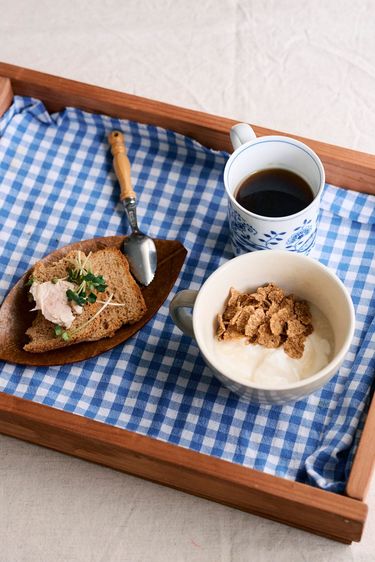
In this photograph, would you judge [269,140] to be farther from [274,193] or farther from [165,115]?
[165,115]

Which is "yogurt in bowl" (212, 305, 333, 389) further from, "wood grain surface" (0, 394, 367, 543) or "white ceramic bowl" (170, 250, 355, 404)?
"wood grain surface" (0, 394, 367, 543)

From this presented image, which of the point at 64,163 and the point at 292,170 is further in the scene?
the point at 64,163

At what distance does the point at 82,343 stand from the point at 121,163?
297mm

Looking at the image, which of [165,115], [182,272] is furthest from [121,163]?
[182,272]

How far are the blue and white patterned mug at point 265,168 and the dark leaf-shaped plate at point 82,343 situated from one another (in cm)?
10

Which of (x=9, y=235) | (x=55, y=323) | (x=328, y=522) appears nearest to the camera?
(x=328, y=522)

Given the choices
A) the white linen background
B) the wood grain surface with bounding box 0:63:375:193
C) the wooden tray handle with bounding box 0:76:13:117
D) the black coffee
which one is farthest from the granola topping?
the wooden tray handle with bounding box 0:76:13:117

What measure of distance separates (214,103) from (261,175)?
0.34 m

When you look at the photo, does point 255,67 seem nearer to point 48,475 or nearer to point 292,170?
point 292,170

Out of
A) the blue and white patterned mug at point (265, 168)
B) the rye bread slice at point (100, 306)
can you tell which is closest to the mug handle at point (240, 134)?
the blue and white patterned mug at point (265, 168)

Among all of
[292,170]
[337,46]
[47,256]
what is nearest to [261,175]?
[292,170]

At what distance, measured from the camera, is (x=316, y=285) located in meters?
1.13

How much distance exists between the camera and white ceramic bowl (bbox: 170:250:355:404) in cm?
106

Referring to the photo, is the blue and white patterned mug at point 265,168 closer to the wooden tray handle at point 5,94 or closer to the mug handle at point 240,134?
the mug handle at point 240,134
